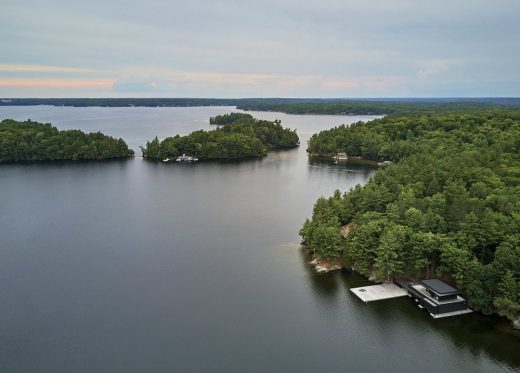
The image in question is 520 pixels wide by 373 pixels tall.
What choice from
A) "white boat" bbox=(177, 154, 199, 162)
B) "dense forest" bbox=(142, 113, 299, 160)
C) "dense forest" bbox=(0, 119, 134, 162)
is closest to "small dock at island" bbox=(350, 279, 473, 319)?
"white boat" bbox=(177, 154, 199, 162)

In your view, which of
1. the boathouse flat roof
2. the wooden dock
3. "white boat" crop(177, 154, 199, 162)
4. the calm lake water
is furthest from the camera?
"white boat" crop(177, 154, 199, 162)

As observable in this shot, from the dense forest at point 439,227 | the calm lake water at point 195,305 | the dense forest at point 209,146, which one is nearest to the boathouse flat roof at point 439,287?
the dense forest at point 439,227

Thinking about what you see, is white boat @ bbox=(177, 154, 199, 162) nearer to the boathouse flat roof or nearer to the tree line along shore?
the tree line along shore

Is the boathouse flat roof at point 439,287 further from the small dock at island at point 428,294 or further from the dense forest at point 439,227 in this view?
the dense forest at point 439,227

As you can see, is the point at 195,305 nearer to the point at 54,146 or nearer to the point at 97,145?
the point at 97,145

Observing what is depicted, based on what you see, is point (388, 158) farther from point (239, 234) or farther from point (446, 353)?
point (446, 353)

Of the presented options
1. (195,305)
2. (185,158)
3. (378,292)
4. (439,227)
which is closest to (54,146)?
(185,158)

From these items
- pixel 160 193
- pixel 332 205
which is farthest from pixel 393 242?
pixel 160 193
